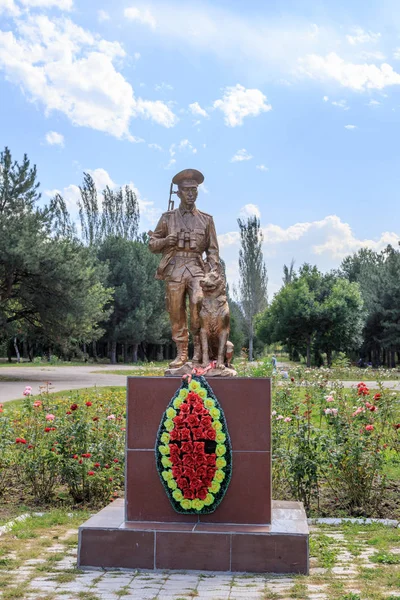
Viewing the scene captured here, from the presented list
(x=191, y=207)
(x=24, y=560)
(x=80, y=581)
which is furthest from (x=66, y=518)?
(x=191, y=207)

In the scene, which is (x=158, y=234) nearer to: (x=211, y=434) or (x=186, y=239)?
(x=186, y=239)

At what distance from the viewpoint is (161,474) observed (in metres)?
5.31

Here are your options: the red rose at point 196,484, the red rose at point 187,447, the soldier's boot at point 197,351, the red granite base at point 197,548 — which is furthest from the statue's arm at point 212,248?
the red granite base at point 197,548

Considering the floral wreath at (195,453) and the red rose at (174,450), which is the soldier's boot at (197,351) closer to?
the floral wreath at (195,453)

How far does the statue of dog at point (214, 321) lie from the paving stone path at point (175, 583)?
2.00m

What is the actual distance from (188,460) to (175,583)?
1027mm

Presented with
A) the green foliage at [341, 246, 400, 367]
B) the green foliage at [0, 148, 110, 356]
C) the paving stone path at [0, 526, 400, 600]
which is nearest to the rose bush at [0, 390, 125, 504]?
the paving stone path at [0, 526, 400, 600]

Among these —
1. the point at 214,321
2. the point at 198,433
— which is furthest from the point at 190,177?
the point at 198,433

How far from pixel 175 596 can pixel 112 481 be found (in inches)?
110

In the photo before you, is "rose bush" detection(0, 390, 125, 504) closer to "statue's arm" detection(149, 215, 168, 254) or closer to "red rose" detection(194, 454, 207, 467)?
"red rose" detection(194, 454, 207, 467)

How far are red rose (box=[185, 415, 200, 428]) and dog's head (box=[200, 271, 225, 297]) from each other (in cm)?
134

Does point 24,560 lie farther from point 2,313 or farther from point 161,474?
point 2,313

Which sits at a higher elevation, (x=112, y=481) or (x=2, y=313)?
(x=2, y=313)

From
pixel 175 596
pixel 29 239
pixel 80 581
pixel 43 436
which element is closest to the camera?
pixel 175 596
